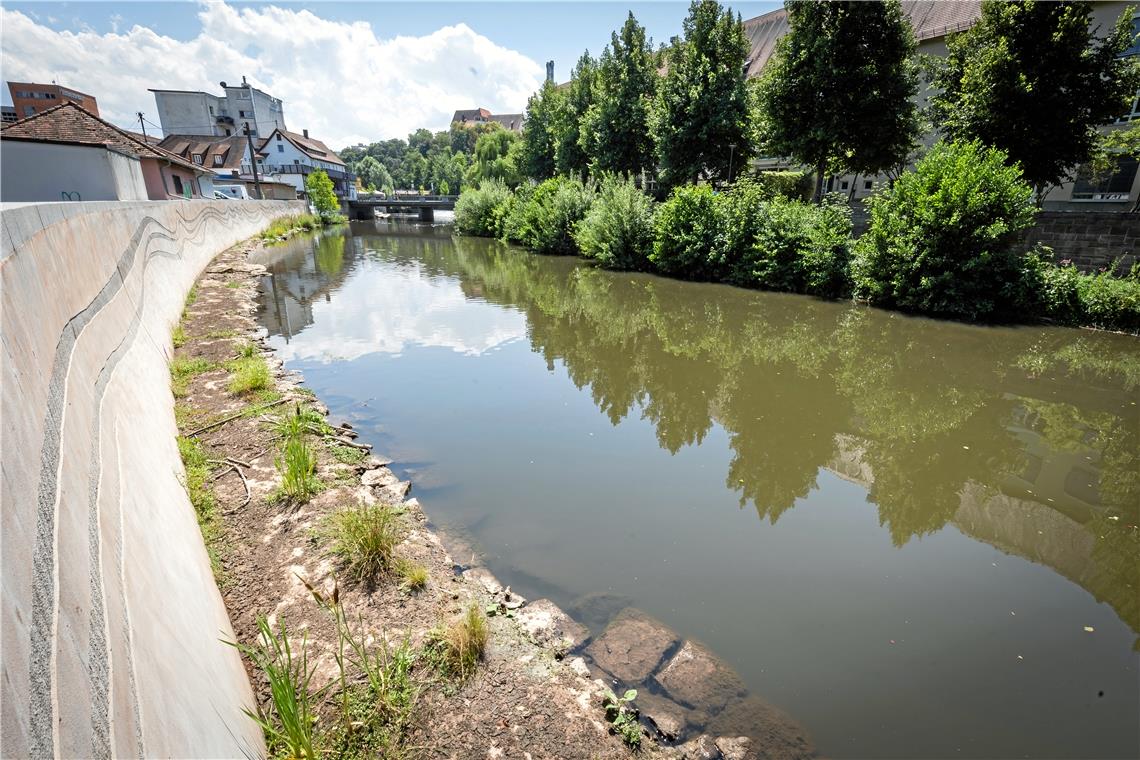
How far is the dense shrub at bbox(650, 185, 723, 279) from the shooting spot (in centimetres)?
1944

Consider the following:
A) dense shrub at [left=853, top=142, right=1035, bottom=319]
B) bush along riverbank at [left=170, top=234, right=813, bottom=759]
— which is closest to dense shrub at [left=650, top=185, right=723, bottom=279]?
dense shrub at [left=853, top=142, right=1035, bottom=319]

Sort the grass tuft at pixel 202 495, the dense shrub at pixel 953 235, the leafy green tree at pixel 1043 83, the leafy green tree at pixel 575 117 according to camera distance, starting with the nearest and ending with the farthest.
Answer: the grass tuft at pixel 202 495 → the dense shrub at pixel 953 235 → the leafy green tree at pixel 1043 83 → the leafy green tree at pixel 575 117

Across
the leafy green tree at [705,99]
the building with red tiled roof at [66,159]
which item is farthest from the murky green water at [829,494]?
the building with red tiled roof at [66,159]

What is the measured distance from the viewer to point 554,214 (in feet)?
91.7

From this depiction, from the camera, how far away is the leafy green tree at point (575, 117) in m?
33.3

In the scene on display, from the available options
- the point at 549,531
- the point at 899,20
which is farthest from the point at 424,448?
the point at 899,20

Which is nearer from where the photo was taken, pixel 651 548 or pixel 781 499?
pixel 651 548

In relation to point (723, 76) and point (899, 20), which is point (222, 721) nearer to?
point (899, 20)

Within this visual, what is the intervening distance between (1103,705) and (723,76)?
23.2 meters

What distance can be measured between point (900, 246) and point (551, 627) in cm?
1480

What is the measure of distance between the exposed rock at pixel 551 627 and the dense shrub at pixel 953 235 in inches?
559

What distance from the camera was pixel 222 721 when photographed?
2295 mm

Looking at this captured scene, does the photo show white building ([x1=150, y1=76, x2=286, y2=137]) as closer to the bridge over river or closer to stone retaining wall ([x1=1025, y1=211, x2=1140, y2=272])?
the bridge over river

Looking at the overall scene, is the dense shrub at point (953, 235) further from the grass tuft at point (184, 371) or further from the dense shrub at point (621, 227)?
the grass tuft at point (184, 371)
